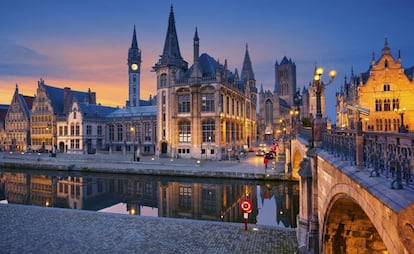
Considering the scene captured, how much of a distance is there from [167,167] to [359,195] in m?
31.6

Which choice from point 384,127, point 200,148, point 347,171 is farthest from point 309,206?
point 384,127

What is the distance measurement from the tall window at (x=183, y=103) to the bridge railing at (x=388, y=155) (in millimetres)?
41664

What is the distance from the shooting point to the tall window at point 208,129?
46281 millimetres

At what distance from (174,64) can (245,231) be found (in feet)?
132

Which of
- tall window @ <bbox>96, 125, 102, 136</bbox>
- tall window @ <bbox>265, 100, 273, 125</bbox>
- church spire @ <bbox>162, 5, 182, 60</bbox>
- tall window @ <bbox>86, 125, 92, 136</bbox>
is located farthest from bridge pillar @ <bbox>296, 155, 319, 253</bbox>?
tall window @ <bbox>265, 100, 273, 125</bbox>

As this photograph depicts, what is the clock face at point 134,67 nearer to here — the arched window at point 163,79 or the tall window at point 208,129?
the arched window at point 163,79

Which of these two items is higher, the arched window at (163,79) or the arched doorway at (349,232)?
the arched window at (163,79)

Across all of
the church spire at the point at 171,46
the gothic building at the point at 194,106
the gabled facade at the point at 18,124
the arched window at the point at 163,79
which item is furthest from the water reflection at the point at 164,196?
the gabled facade at the point at 18,124

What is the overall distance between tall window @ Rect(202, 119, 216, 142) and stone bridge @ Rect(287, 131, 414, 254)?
34.8m

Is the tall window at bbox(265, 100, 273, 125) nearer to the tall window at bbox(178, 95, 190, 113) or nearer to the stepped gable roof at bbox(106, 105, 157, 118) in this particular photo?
the stepped gable roof at bbox(106, 105, 157, 118)

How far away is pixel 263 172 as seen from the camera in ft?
98.2

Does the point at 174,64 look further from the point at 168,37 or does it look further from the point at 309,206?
the point at 309,206

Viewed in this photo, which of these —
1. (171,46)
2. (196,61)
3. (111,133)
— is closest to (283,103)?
(111,133)

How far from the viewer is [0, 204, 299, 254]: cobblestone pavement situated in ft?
36.2
